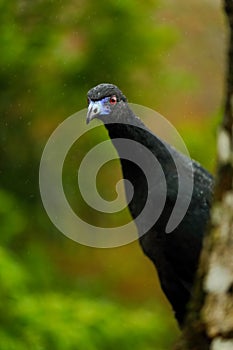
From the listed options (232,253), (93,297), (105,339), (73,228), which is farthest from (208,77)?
(232,253)

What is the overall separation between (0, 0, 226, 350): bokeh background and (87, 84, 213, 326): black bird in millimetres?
1846

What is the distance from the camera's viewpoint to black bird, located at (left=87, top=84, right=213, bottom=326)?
9.85 feet

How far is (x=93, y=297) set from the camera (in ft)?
19.2

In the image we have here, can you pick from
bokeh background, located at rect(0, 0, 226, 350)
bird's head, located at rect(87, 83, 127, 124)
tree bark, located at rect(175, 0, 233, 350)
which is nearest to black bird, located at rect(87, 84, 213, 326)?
bird's head, located at rect(87, 83, 127, 124)

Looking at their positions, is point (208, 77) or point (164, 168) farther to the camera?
point (208, 77)

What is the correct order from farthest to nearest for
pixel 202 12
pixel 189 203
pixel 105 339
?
pixel 202 12 → pixel 105 339 → pixel 189 203

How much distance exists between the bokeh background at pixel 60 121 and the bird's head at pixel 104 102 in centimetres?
195

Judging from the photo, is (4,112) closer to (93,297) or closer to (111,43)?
(111,43)

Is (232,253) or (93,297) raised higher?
(232,253)

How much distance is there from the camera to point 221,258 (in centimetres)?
207

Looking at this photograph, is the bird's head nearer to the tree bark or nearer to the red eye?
the red eye

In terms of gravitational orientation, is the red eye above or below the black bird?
above

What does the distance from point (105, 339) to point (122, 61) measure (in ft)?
4.90

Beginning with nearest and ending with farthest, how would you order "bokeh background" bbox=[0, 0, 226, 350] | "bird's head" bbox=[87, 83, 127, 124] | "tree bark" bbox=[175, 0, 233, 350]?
1. "tree bark" bbox=[175, 0, 233, 350]
2. "bird's head" bbox=[87, 83, 127, 124]
3. "bokeh background" bbox=[0, 0, 226, 350]
